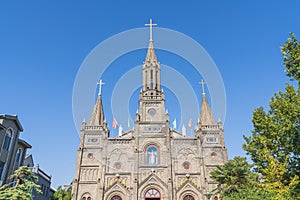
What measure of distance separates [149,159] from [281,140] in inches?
846

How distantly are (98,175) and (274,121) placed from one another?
984 inches

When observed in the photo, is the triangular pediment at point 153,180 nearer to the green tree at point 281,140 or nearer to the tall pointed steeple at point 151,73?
the tall pointed steeple at point 151,73

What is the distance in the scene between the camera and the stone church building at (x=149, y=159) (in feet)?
108

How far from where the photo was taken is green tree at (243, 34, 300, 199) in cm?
1505

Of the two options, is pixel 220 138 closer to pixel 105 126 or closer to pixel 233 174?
pixel 233 174

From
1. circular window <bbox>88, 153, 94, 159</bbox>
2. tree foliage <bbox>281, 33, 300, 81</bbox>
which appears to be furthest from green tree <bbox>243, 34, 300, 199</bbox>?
circular window <bbox>88, 153, 94, 159</bbox>

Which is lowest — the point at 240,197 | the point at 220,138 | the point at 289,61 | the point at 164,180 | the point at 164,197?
the point at 240,197

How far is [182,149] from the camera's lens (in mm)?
35969

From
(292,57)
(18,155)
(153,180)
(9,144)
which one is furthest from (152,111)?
(292,57)

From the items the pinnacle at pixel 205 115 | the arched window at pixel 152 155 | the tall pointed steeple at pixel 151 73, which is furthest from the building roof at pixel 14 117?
the pinnacle at pixel 205 115

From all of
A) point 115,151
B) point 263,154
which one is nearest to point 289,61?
point 263,154

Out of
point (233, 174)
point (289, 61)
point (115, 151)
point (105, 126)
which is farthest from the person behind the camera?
point (105, 126)

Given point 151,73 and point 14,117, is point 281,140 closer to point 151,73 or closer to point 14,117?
point 14,117

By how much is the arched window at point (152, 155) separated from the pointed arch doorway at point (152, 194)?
Answer: 385cm
